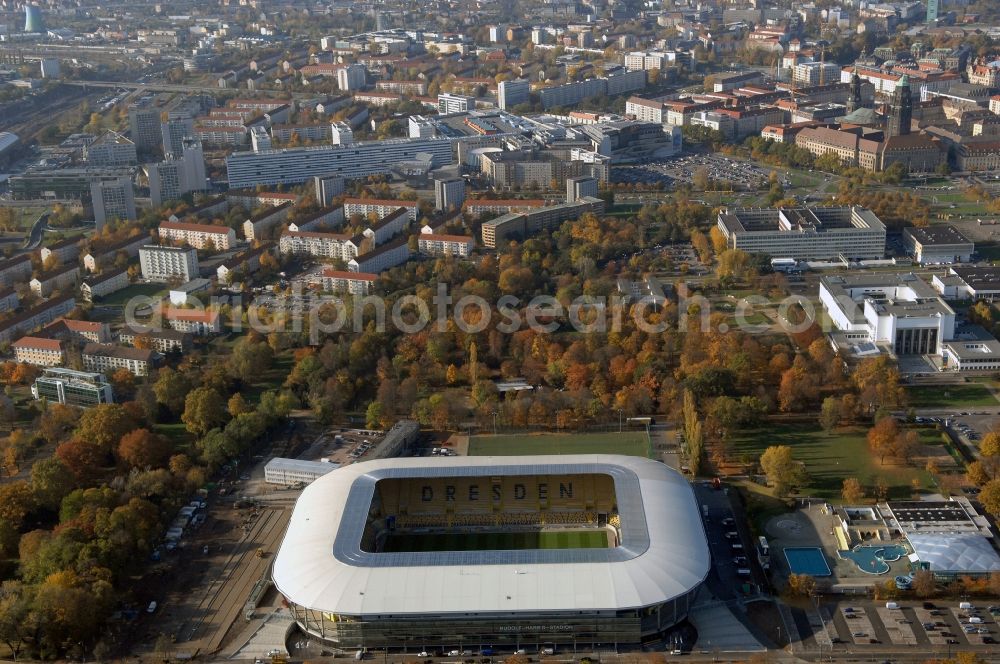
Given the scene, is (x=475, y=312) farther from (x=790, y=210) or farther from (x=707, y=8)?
(x=707, y=8)

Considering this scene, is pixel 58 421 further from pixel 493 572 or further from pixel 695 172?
pixel 695 172

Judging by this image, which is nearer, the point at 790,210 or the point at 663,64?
the point at 790,210

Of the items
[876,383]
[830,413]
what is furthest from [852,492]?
[876,383]

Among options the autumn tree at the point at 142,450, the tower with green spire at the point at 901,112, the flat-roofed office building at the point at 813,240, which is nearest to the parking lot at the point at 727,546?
the autumn tree at the point at 142,450

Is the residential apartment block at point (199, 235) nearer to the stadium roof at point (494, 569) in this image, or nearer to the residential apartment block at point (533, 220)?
the residential apartment block at point (533, 220)

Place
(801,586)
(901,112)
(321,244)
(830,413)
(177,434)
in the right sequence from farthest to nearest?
(901,112) < (321,244) < (177,434) < (830,413) < (801,586)

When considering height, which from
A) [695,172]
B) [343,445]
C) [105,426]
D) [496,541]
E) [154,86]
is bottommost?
[496,541]

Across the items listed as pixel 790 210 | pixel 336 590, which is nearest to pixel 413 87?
pixel 790 210
